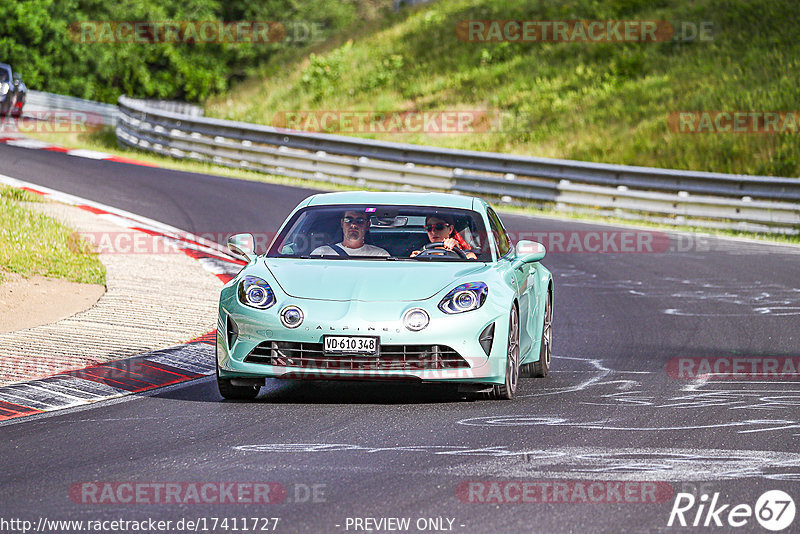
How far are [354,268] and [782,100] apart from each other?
24331mm

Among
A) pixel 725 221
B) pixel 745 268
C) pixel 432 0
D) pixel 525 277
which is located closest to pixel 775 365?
pixel 525 277

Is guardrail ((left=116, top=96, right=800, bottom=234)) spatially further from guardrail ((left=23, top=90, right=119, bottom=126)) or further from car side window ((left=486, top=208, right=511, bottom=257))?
car side window ((left=486, top=208, right=511, bottom=257))

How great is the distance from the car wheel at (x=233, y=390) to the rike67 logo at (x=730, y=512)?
3.48 meters

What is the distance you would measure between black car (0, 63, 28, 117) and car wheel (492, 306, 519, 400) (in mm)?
29407

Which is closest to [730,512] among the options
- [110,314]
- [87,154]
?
[110,314]

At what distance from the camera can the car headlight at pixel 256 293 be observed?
8.12 meters

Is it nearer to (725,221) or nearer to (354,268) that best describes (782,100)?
(725,221)

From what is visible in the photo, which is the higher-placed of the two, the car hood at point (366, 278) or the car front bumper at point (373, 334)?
the car hood at point (366, 278)

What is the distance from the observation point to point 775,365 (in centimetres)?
1008

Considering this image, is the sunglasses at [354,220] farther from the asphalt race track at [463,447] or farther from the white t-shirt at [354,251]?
the asphalt race track at [463,447]

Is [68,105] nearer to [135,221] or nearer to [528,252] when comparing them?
[135,221]

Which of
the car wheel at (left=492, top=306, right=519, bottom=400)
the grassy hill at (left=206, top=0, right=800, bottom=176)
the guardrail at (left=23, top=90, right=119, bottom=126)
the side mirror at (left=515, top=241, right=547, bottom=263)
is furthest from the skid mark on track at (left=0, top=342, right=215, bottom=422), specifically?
the guardrail at (left=23, top=90, right=119, bottom=126)

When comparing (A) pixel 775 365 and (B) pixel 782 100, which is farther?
(B) pixel 782 100

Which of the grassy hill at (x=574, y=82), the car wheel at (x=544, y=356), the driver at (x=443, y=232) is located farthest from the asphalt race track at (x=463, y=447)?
the grassy hill at (x=574, y=82)
